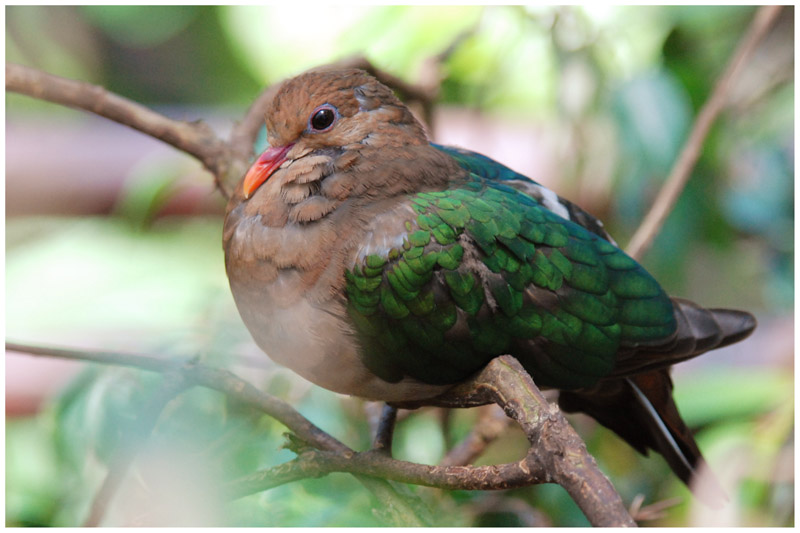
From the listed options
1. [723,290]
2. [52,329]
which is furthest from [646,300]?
[52,329]

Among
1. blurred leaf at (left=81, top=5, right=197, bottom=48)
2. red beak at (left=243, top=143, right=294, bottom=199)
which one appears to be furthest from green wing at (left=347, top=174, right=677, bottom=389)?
blurred leaf at (left=81, top=5, right=197, bottom=48)

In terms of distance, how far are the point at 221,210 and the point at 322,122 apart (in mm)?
1632

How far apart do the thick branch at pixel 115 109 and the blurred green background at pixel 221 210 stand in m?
0.31

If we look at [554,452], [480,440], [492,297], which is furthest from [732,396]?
[554,452]

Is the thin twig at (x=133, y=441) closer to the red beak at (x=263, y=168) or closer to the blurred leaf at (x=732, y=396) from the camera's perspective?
the red beak at (x=263, y=168)

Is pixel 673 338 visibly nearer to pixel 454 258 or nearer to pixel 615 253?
pixel 615 253

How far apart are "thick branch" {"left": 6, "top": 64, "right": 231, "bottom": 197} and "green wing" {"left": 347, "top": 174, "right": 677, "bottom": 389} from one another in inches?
20.8

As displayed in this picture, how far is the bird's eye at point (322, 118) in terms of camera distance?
1.23 metres

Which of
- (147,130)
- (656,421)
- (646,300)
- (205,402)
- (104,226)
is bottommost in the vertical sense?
(656,421)

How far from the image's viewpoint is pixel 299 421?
121 cm

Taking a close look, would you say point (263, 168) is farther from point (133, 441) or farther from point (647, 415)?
point (647, 415)

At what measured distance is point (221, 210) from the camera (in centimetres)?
279

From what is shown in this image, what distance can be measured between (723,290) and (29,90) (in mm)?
2175

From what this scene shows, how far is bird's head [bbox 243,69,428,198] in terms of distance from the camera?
1229mm
